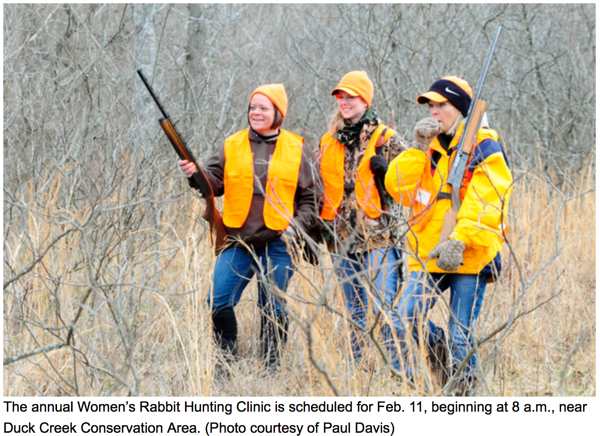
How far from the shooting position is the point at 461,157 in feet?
10.2

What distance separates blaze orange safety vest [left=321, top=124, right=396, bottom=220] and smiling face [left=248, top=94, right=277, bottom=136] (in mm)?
399

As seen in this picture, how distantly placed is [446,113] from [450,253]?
80 cm

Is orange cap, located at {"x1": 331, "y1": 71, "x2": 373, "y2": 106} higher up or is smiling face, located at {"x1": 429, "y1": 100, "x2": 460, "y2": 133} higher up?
orange cap, located at {"x1": 331, "y1": 71, "x2": 373, "y2": 106}

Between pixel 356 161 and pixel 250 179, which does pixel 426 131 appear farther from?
pixel 250 179

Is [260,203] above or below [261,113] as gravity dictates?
below

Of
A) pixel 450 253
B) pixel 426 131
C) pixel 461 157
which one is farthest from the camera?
pixel 426 131

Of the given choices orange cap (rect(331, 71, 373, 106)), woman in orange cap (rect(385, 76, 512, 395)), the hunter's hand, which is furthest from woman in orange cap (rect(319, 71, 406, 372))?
the hunter's hand

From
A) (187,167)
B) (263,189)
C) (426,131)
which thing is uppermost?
(426,131)

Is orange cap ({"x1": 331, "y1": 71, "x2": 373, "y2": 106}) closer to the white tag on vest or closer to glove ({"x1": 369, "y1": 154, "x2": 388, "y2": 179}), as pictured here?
glove ({"x1": 369, "y1": 154, "x2": 388, "y2": 179})

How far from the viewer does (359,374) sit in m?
2.79

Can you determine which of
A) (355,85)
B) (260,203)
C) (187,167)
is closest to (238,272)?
(260,203)

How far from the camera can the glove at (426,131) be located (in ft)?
10.6

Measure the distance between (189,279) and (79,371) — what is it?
95 cm

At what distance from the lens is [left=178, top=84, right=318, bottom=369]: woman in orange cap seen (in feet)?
11.8
